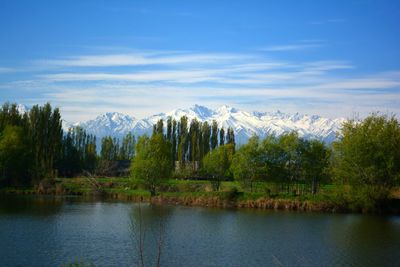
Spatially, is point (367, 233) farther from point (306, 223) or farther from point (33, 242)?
point (33, 242)

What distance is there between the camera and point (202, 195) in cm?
6738

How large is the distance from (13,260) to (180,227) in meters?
18.4

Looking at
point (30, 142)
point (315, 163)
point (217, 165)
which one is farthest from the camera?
point (30, 142)

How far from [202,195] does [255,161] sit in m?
8.80

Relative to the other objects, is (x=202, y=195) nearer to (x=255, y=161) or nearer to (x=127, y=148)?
(x=255, y=161)

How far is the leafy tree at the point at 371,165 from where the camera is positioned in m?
57.0

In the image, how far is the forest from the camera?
5762cm

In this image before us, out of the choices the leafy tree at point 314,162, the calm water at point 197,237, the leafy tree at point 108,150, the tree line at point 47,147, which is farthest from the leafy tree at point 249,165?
the leafy tree at point 108,150

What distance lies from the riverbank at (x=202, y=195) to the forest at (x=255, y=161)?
3.73 feet

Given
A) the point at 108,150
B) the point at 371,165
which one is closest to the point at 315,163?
the point at 371,165

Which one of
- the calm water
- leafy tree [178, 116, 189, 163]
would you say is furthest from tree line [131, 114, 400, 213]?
leafy tree [178, 116, 189, 163]

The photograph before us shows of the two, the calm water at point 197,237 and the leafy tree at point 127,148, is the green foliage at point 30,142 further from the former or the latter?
the leafy tree at point 127,148

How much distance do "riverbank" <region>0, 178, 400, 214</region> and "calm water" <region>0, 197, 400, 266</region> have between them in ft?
16.9

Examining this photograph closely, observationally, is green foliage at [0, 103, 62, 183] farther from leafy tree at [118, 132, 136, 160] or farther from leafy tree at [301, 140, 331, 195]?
leafy tree at [118, 132, 136, 160]
